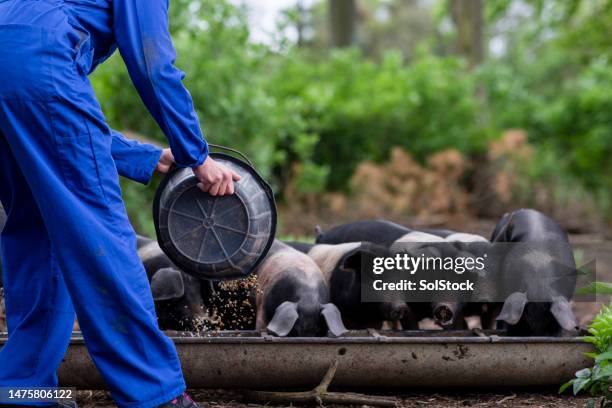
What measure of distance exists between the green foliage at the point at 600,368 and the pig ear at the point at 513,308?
42 cm

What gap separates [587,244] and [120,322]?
9.46 meters

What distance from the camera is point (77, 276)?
3459mm

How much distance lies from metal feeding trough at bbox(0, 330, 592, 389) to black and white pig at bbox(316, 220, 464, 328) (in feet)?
2.04

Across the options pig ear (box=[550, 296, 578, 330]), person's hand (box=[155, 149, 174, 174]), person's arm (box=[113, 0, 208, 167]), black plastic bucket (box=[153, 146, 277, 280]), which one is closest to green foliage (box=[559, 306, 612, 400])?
pig ear (box=[550, 296, 578, 330])

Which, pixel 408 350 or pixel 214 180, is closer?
pixel 214 180

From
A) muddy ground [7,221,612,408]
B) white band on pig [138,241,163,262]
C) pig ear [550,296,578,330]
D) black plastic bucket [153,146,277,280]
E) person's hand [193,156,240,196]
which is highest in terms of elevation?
person's hand [193,156,240,196]

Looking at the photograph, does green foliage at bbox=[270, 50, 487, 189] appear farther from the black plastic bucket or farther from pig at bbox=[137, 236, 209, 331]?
the black plastic bucket

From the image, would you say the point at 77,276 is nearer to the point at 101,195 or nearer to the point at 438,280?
the point at 101,195

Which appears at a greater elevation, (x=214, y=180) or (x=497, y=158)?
(x=214, y=180)

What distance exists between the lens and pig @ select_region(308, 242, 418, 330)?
554 cm

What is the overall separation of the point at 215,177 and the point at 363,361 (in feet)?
3.86

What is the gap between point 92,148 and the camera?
346cm

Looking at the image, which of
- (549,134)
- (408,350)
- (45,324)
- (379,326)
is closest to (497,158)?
(549,134)

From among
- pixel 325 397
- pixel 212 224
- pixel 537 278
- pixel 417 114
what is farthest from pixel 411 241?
pixel 417 114
